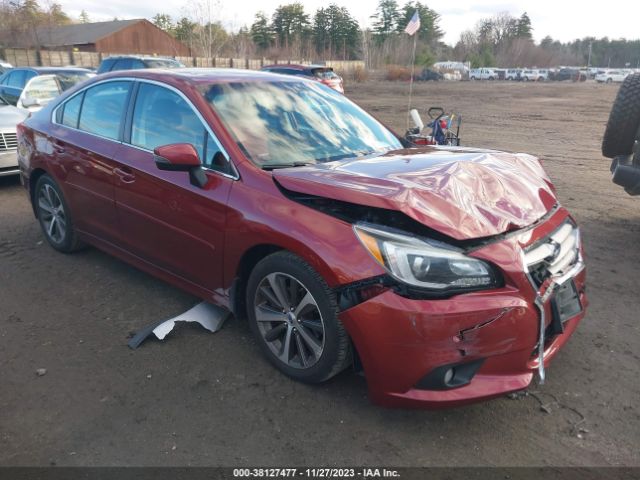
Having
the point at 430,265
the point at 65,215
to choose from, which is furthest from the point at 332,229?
the point at 65,215

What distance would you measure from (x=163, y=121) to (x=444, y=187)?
2.04 meters

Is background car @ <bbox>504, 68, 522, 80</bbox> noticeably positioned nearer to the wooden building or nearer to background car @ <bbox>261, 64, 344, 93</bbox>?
the wooden building

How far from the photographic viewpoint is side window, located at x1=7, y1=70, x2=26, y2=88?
13626 mm

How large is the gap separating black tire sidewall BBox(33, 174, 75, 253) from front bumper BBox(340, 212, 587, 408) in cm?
323

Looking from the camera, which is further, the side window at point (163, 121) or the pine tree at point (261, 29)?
A: the pine tree at point (261, 29)

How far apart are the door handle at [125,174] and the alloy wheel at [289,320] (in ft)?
4.54

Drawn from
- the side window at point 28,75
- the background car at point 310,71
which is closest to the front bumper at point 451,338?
the side window at point 28,75

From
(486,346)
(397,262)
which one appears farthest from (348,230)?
(486,346)

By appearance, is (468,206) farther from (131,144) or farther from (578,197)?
(578,197)

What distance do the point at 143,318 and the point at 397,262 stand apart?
7.12 feet

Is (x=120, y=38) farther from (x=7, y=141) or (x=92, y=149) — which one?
(x=92, y=149)

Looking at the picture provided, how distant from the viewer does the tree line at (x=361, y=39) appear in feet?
145

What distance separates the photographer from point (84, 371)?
10.2ft

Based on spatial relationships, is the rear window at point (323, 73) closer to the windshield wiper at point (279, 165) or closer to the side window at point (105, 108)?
the side window at point (105, 108)
